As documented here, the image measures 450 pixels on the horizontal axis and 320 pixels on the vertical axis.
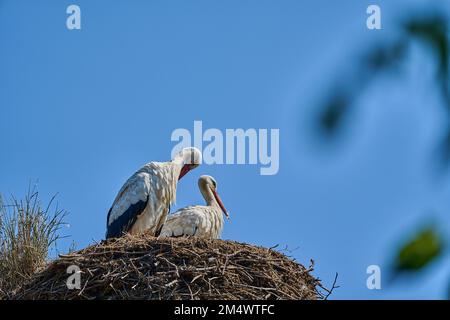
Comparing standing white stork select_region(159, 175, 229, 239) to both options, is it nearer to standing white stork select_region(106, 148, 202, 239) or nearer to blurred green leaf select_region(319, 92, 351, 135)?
standing white stork select_region(106, 148, 202, 239)

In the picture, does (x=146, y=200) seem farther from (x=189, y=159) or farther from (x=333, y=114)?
(x=333, y=114)

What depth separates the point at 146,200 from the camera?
8.30m

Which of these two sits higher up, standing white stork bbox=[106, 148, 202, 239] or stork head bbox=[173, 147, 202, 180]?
stork head bbox=[173, 147, 202, 180]

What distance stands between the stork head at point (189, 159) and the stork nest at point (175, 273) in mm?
3023

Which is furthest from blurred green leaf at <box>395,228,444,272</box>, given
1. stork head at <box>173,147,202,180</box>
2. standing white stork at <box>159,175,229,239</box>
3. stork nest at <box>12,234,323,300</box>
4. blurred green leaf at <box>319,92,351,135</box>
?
stork head at <box>173,147,202,180</box>

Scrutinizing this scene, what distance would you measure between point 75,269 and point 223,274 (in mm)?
1105

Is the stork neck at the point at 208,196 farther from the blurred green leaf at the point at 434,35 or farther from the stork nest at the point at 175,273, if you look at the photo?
the blurred green leaf at the point at 434,35

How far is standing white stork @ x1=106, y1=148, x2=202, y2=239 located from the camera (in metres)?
8.27

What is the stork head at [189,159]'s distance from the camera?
29.1 ft

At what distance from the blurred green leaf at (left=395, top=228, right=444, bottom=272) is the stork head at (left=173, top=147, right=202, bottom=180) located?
26.6 ft

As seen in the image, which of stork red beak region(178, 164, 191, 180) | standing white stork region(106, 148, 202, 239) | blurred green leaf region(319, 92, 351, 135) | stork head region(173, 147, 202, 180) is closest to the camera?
blurred green leaf region(319, 92, 351, 135)
